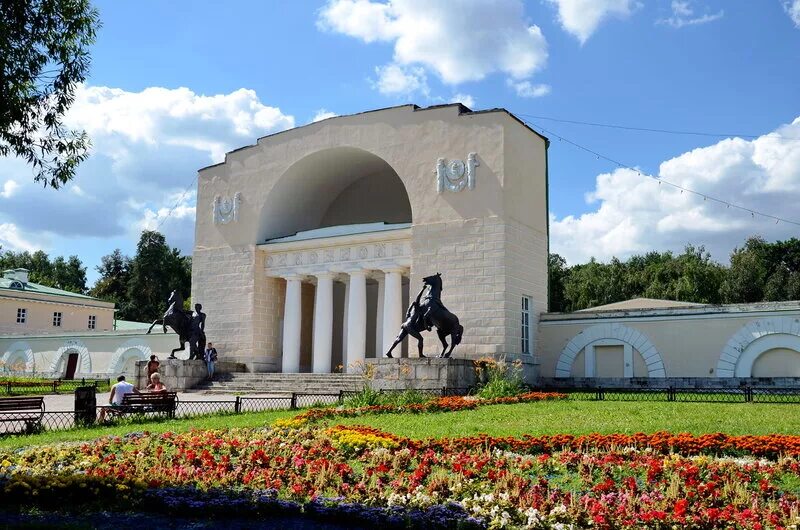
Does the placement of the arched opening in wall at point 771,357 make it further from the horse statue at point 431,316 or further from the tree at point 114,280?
the tree at point 114,280

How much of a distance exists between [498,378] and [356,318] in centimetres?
875

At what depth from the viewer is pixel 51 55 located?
9.93 meters

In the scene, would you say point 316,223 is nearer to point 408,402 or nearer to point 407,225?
point 407,225

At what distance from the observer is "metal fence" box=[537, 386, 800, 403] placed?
18062 mm

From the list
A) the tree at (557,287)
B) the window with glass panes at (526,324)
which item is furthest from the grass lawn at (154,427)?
the tree at (557,287)

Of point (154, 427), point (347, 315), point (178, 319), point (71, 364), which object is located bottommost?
point (154, 427)

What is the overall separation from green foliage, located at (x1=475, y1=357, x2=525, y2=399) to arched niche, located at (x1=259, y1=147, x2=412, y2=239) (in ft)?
36.1

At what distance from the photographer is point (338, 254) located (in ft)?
97.2

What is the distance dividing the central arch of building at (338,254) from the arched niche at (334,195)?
0.15ft

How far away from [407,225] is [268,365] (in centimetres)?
873

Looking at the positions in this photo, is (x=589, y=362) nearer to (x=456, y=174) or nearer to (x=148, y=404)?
(x=456, y=174)

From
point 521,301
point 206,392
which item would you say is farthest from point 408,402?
point 206,392

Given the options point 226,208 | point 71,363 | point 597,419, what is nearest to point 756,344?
point 597,419

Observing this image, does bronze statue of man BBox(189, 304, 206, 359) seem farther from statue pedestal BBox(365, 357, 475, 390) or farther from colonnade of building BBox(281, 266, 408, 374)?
statue pedestal BBox(365, 357, 475, 390)
